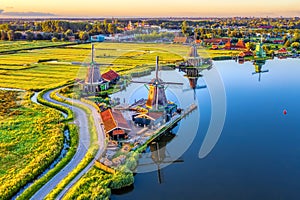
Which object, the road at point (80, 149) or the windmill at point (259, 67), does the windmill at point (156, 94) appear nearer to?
the road at point (80, 149)

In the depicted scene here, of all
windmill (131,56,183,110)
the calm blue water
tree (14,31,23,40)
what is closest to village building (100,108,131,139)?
the calm blue water

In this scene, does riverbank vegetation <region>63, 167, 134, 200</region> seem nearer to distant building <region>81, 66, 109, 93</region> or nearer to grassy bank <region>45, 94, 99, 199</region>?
grassy bank <region>45, 94, 99, 199</region>

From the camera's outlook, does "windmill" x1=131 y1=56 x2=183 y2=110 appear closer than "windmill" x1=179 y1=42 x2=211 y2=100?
Yes

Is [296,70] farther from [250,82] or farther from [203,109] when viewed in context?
[203,109]

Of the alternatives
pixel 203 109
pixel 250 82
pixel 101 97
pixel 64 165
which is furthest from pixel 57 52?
pixel 64 165

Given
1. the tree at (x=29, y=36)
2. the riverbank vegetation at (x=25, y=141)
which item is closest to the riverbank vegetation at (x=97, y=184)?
the riverbank vegetation at (x=25, y=141)

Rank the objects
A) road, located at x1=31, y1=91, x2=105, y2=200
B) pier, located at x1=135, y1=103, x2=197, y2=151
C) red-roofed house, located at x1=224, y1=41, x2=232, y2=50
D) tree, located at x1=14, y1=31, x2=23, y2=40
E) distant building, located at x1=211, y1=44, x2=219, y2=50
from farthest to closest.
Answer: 1. tree, located at x1=14, y1=31, x2=23, y2=40
2. red-roofed house, located at x1=224, y1=41, x2=232, y2=50
3. distant building, located at x1=211, y1=44, x2=219, y2=50
4. pier, located at x1=135, y1=103, x2=197, y2=151
5. road, located at x1=31, y1=91, x2=105, y2=200
